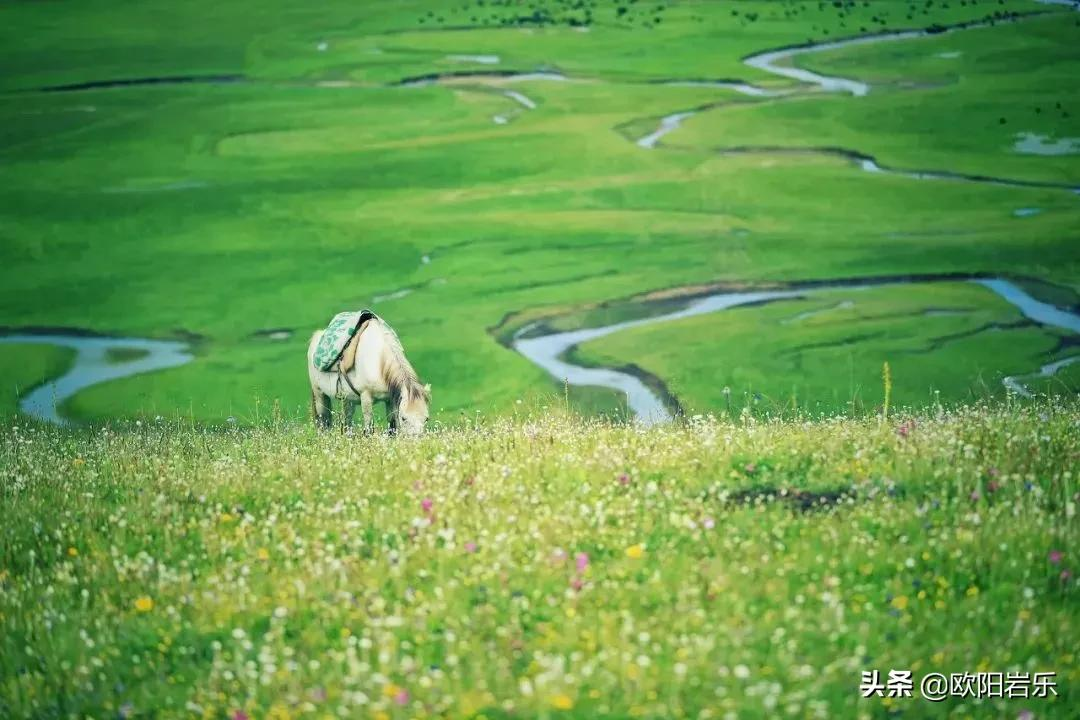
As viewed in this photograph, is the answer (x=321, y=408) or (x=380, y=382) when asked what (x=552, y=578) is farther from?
(x=321, y=408)

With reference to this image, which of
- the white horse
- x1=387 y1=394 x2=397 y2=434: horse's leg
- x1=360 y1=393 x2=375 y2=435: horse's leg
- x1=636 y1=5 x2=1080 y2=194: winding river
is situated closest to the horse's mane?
the white horse

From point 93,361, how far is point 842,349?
54.9ft

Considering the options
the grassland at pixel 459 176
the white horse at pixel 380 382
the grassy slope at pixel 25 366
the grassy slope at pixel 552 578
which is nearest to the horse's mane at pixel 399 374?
the white horse at pixel 380 382

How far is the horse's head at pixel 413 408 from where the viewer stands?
15.3 meters

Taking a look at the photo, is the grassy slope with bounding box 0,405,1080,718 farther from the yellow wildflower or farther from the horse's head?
the horse's head

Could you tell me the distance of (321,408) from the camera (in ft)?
61.3

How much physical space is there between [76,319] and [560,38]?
89.3ft

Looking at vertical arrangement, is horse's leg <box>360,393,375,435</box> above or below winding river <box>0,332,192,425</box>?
above

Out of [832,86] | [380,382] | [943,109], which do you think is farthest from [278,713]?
[832,86]

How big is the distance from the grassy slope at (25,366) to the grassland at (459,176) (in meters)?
0.62

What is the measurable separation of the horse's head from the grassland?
377 inches

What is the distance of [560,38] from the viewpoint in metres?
53.1

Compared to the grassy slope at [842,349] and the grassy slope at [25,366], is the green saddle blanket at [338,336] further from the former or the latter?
the grassy slope at [25,366]

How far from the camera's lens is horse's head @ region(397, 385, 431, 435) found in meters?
15.3
